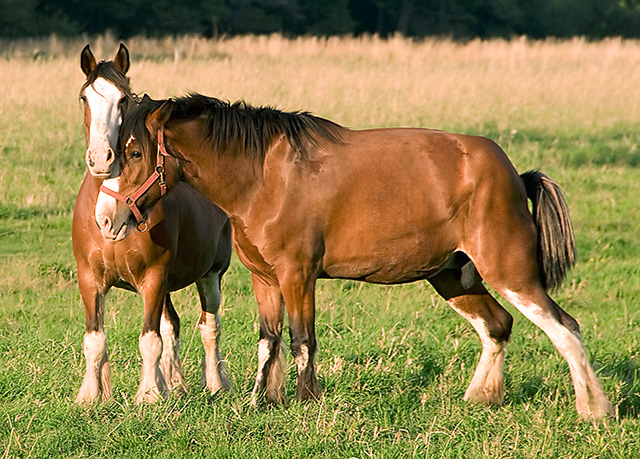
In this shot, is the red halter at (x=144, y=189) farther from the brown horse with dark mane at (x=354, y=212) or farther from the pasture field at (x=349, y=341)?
the pasture field at (x=349, y=341)

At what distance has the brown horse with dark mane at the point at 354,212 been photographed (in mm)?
4770

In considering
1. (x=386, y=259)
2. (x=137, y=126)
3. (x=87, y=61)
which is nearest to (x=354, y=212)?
(x=386, y=259)

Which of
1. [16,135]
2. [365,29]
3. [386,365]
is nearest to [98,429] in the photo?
[386,365]

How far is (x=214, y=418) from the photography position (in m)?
4.54

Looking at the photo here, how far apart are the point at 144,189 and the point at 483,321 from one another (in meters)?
2.30

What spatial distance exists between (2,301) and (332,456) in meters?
3.99

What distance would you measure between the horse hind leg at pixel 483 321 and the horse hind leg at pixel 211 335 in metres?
1.48

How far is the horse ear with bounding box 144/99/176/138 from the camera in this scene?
14.9 feet

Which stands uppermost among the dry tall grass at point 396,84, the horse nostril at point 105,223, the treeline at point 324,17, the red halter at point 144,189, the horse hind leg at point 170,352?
the red halter at point 144,189

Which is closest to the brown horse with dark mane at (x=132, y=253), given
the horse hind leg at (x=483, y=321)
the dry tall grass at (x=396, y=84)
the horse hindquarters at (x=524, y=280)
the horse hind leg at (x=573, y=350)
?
the horse hind leg at (x=483, y=321)

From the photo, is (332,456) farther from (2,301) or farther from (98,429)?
(2,301)

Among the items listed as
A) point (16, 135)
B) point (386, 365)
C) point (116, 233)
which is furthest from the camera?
point (16, 135)

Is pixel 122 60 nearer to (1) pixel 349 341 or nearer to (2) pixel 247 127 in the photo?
(2) pixel 247 127

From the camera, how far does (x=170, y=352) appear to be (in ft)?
17.7
